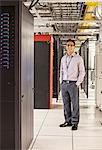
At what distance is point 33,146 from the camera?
17.0 ft

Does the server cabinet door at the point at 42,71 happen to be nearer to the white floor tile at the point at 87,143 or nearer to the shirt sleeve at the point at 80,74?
the shirt sleeve at the point at 80,74

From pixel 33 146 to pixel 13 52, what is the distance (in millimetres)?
1769

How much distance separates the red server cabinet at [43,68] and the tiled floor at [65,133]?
2.72ft

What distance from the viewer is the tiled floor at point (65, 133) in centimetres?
525

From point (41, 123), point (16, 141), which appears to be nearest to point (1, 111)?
point (16, 141)

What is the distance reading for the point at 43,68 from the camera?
371 inches

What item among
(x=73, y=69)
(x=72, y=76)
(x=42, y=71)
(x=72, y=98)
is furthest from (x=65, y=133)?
(x=42, y=71)

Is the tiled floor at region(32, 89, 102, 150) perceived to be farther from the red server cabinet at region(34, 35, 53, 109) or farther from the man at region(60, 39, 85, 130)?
the red server cabinet at region(34, 35, 53, 109)

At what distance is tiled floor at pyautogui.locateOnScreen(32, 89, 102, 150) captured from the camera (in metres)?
5.25

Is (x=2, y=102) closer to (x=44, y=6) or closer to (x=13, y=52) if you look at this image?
(x=13, y=52)

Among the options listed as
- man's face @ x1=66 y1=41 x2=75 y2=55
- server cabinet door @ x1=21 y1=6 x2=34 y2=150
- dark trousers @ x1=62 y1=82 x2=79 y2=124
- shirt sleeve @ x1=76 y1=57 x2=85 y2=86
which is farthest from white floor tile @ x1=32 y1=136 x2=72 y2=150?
man's face @ x1=66 y1=41 x2=75 y2=55

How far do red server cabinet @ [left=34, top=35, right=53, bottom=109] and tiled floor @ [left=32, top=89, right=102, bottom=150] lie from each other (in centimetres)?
83

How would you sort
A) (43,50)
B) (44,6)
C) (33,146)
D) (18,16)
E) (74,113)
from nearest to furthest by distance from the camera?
(18,16) → (33,146) → (74,113) → (44,6) → (43,50)

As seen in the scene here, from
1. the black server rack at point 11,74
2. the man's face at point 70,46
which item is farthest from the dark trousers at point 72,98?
the black server rack at point 11,74
